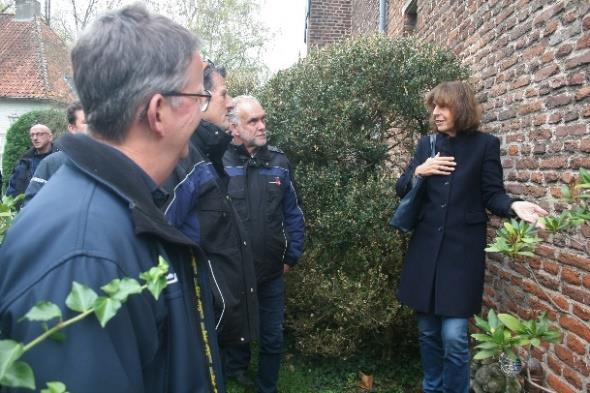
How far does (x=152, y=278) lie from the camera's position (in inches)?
39.7

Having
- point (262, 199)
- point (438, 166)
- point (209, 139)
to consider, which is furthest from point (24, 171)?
point (438, 166)

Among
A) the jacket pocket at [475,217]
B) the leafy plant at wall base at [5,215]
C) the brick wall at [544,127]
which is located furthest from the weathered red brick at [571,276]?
the leafy plant at wall base at [5,215]

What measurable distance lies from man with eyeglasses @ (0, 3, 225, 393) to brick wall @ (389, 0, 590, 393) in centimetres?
205

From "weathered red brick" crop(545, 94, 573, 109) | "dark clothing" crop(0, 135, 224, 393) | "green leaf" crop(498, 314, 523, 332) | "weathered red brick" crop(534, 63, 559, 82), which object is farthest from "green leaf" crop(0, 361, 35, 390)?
"weathered red brick" crop(534, 63, 559, 82)

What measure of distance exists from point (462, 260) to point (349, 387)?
175 cm

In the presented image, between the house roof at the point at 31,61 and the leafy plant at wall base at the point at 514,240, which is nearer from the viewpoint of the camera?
the leafy plant at wall base at the point at 514,240

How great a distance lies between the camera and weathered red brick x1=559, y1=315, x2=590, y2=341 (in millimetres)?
2992

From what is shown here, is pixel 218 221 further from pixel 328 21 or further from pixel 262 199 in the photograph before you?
pixel 328 21

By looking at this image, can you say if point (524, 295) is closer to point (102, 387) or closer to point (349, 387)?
point (349, 387)

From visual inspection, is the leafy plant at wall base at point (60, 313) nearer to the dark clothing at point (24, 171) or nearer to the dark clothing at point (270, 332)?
the dark clothing at point (270, 332)

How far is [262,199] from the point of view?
3721 millimetres

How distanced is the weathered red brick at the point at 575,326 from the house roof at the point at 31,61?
67.7ft

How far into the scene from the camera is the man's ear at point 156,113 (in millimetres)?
1284

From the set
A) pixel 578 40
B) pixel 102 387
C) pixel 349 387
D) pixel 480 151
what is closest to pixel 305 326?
pixel 349 387
